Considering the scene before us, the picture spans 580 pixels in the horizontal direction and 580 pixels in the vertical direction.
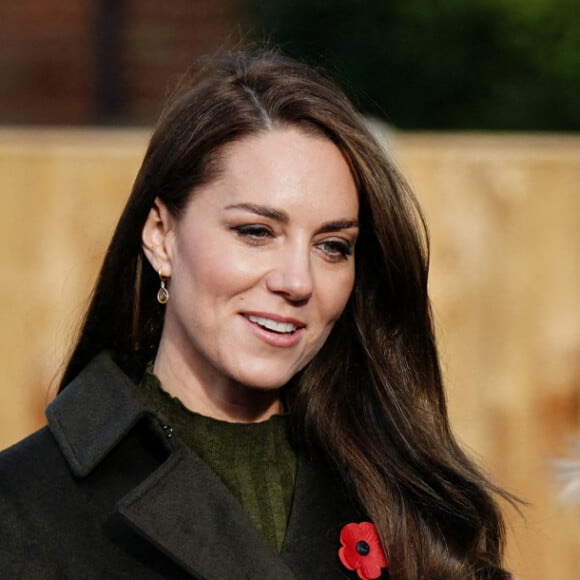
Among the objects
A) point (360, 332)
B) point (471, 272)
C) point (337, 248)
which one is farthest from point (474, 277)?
point (337, 248)

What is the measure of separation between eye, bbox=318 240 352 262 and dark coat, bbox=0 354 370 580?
1.49 ft

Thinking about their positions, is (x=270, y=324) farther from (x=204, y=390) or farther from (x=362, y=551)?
(x=362, y=551)

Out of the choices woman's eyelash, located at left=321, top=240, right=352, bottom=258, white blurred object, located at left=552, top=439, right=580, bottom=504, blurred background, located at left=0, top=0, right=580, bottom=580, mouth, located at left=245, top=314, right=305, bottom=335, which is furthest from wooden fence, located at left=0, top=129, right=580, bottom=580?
mouth, located at left=245, top=314, right=305, bottom=335

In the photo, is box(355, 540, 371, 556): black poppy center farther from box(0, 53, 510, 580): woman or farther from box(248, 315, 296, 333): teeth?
box(248, 315, 296, 333): teeth

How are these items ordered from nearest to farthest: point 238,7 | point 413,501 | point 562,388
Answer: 1. point 413,501
2. point 562,388
3. point 238,7

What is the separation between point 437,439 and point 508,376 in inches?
103

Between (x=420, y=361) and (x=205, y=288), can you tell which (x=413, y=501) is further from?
(x=205, y=288)

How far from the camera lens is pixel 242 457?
A: 3.12 metres

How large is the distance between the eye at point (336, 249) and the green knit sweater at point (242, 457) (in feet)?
1.26

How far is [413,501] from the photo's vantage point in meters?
3.25

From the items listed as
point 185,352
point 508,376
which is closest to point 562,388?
point 508,376

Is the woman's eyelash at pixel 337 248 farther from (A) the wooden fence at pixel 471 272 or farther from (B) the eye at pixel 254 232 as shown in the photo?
(A) the wooden fence at pixel 471 272

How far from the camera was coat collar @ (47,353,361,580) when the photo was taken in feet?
9.37

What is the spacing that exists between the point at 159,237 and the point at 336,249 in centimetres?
35
